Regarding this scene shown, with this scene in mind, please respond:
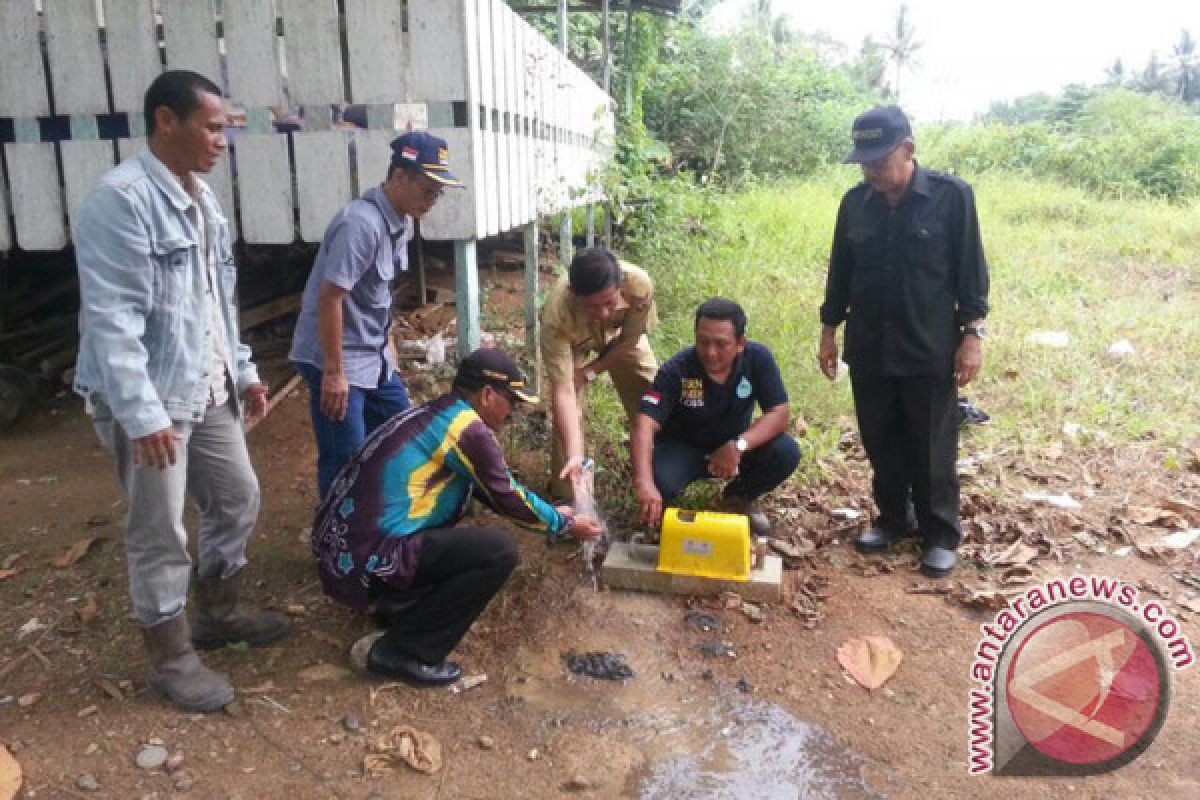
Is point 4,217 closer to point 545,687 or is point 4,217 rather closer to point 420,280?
point 420,280

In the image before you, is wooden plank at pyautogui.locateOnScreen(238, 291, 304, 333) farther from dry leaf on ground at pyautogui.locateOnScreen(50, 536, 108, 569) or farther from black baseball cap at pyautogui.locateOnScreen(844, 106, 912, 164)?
black baseball cap at pyautogui.locateOnScreen(844, 106, 912, 164)

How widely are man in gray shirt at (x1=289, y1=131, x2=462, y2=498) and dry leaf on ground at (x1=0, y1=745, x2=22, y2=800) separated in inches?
51.5

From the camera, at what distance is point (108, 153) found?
4199mm

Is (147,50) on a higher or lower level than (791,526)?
higher

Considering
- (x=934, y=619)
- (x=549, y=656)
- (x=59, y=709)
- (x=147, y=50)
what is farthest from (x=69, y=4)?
(x=934, y=619)

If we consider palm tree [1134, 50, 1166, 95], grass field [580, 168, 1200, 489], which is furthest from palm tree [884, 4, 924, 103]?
grass field [580, 168, 1200, 489]

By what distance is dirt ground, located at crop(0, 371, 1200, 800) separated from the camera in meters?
2.55

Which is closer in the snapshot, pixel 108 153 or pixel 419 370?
pixel 108 153

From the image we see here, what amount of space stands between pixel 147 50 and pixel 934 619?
4481 mm

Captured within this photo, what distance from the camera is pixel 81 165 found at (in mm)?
4242

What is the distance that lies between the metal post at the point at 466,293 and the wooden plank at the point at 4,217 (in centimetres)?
237

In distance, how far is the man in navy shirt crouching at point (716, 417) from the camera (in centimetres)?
378

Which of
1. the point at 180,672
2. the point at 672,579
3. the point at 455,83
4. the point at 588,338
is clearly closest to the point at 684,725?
the point at 672,579

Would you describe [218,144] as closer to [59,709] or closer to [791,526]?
[59,709]
